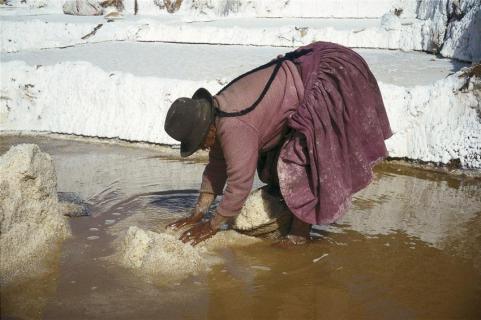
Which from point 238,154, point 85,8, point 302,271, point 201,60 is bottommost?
point 302,271

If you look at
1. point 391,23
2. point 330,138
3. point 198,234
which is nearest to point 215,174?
point 198,234

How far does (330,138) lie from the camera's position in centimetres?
271

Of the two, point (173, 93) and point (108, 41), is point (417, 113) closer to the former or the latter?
point (173, 93)

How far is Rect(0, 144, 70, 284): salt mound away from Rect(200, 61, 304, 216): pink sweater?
105 cm

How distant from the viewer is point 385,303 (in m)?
2.39

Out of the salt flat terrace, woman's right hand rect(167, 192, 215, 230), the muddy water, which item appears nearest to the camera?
the muddy water

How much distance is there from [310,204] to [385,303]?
25.4 inches

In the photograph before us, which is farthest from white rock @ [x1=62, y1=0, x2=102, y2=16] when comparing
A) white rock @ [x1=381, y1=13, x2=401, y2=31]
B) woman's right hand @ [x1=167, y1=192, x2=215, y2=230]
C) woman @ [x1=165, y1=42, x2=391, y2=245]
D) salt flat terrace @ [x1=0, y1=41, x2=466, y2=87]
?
woman @ [x1=165, y1=42, x2=391, y2=245]

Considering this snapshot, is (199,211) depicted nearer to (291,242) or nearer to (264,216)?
(264,216)

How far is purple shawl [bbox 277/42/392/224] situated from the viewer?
2.69 metres

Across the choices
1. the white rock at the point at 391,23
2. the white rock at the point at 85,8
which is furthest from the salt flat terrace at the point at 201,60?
the white rock at the point at 85,8

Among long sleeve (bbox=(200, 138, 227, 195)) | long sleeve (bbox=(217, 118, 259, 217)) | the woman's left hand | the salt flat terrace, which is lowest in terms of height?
the woman's left hand

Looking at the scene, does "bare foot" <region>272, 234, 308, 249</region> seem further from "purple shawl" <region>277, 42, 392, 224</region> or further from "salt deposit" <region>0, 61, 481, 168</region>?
"salt deposit" <region>0, 61, 481, 168</region>

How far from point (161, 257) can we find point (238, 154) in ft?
2.29
